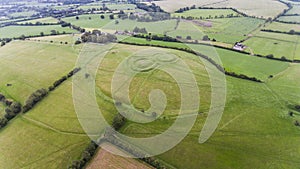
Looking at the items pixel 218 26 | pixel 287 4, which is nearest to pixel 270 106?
pixel 218 26

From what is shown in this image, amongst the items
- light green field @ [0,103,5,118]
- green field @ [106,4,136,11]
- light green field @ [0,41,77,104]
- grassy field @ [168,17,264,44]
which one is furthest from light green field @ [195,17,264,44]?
light green field @ [0,103,5,118]

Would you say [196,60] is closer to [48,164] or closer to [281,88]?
[281,88]

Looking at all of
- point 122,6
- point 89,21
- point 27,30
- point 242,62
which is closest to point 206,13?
point 122,6

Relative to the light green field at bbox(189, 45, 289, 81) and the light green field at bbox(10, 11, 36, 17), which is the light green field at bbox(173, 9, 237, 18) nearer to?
the light green field at bbox(189, 45, 289, 81)

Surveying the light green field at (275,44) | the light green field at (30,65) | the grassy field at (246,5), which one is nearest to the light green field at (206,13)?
the grassy field at (246,5)

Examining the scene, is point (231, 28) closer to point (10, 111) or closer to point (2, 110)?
point (10, 111)

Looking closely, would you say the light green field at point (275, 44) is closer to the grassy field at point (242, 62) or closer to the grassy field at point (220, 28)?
the grassy field at point (220, 28)
